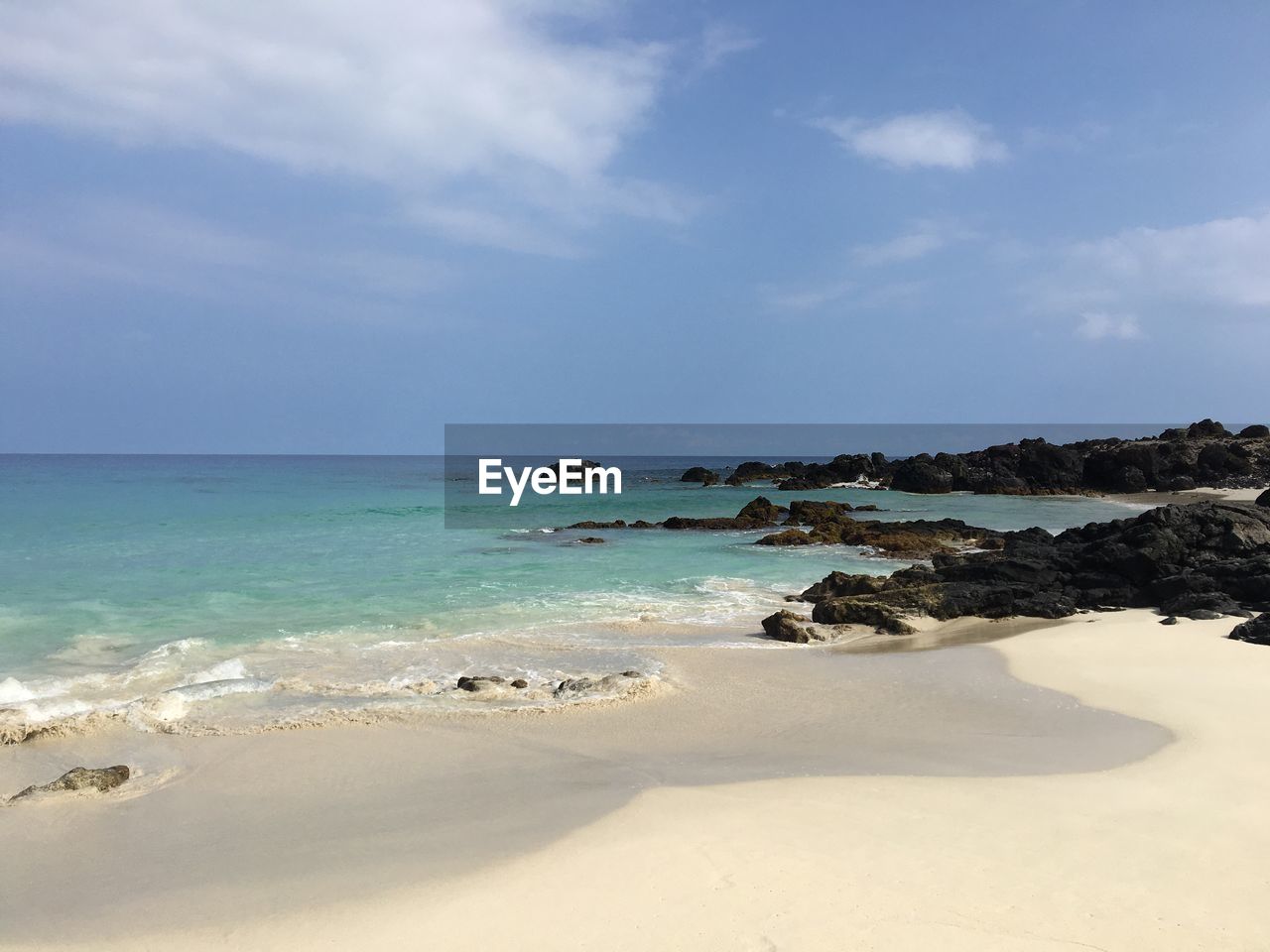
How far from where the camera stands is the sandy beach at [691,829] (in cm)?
403

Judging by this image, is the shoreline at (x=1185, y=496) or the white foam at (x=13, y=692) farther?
the shoreline at (x=1185, y=496)

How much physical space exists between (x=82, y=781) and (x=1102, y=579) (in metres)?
13.3

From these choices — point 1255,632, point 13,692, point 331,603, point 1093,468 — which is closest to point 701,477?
point 1093,468

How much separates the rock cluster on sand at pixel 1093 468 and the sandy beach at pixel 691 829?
4227cm

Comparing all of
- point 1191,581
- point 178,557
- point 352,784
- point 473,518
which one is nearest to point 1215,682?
point 1191,581

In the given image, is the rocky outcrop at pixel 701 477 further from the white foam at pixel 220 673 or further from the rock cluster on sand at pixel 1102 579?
the white foam at pixel 220 673

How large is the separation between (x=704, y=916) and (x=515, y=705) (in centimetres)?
417

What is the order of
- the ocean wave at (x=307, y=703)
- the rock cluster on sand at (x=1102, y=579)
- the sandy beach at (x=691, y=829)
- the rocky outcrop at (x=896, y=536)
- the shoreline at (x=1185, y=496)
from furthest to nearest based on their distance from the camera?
the shoreline at (x=1185, y=496) < the rocky outcrop at (x=896, y=536) < the rock cluster on sand at (x=1102, y=579) < the ocean wave at (x=307, y=703) < the sandy beach at (x=691, y=829)

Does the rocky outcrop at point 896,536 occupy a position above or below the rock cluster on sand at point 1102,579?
below

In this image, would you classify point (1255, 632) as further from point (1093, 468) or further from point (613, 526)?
point (1093, 468)

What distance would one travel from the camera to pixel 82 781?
19.1 feet

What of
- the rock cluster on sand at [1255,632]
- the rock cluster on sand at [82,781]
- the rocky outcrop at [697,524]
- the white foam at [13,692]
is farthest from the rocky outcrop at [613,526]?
the rock cluster on sand at [82,781]

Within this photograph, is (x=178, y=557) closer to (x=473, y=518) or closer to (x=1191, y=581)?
(x=473, y=518)

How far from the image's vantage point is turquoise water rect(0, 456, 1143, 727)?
891 centimetres
